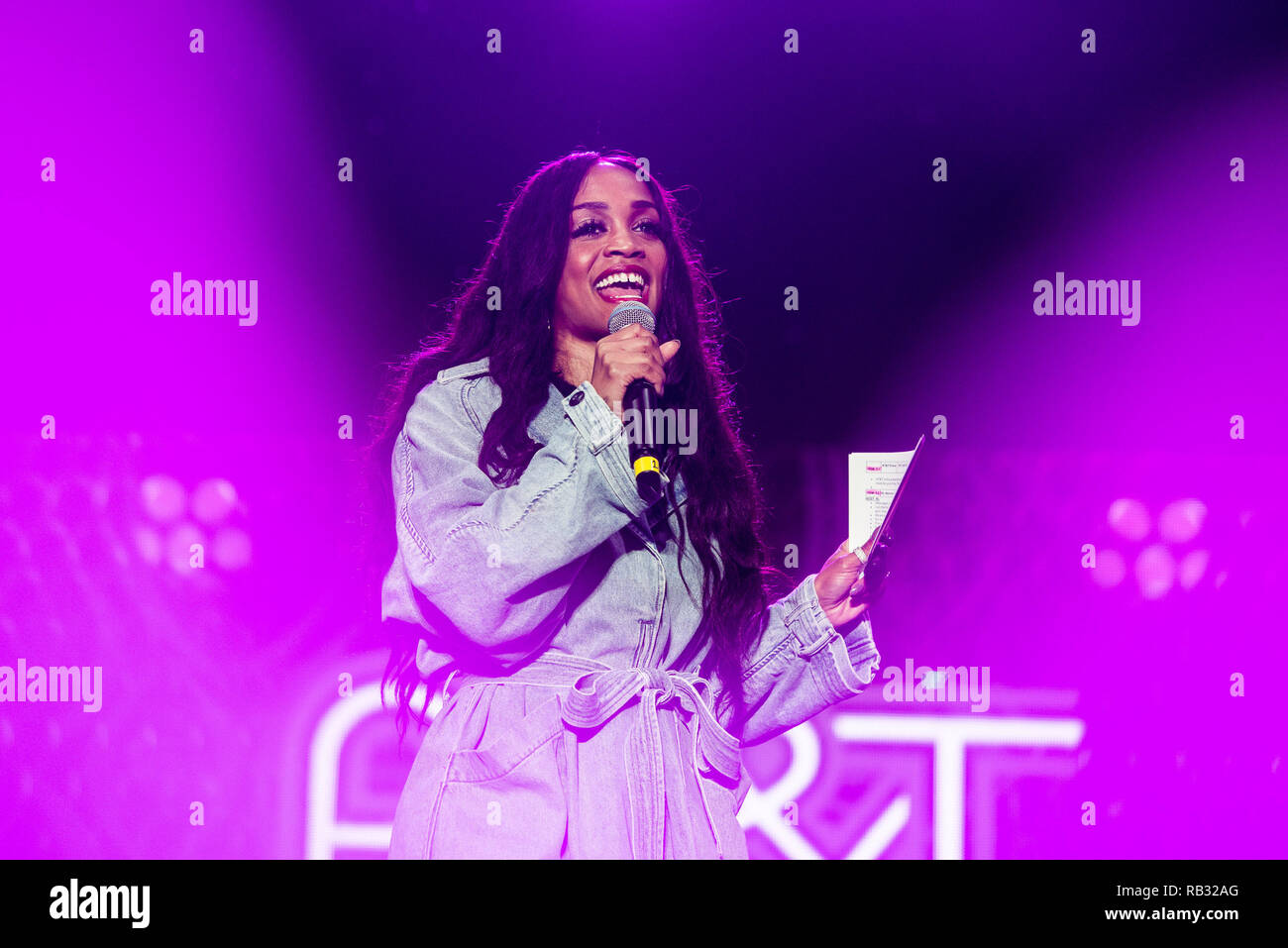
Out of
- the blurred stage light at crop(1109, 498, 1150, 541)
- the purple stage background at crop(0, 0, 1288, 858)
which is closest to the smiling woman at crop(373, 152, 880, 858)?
the purple stage background at crop(0, 0, 1288, 858)

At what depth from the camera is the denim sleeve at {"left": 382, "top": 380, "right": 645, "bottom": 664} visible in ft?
4.44

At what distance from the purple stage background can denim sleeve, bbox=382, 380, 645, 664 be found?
38.4 inches

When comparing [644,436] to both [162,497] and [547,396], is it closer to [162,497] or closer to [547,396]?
[547,396]

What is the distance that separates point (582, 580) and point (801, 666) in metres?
0.37

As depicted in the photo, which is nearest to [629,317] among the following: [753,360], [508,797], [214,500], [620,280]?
[620,280]

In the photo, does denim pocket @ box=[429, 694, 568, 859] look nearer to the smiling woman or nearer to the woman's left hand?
the smiling woman

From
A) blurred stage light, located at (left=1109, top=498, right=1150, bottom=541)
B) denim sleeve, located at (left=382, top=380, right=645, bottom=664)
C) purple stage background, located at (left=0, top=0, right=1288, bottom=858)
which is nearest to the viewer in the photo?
denim sleeve, located at (left=382, top=380, right=645, bottom=664)

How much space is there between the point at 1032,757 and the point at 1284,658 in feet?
1.85

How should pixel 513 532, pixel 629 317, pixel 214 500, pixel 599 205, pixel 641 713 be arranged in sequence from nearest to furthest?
1. pixel 513 532
2. pixel 641 713
3. pixel 629 317
4. pixel 599 205
5. pixel 214 500

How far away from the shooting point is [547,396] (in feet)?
5.31

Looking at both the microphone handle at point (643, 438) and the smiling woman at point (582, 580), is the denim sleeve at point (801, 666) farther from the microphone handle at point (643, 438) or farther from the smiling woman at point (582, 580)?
the microphone handle at point (643, 438)

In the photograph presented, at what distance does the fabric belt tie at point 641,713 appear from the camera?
56.3 inches

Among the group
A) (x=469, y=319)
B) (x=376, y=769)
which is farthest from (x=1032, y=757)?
(x=469, y=319)
